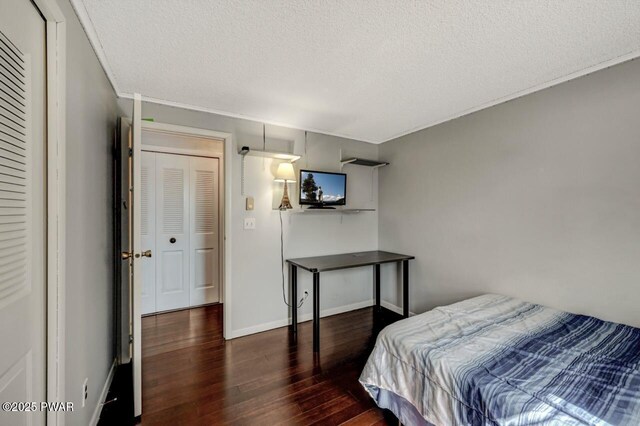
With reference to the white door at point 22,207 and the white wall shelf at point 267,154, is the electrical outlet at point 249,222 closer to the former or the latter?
the white wall shelf at point 267,154

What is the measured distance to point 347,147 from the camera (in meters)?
3.45

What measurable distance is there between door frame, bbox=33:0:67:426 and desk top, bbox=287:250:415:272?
169 centimetres

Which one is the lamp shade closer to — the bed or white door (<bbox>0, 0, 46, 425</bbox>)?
the bed

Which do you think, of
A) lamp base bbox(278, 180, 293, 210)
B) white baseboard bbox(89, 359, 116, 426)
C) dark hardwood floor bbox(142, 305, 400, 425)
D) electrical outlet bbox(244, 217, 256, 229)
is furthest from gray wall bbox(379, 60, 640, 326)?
white baseboard bbox(89, 359, 116, 426)

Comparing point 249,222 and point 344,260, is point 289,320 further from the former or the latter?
point 249,222

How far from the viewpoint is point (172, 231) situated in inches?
138

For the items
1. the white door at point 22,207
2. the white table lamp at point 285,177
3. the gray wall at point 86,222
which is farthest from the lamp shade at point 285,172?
the white door at point 22,207

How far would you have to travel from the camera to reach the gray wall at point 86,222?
1.23 m

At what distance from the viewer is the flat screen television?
3.03 meters

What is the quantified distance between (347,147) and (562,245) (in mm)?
2339

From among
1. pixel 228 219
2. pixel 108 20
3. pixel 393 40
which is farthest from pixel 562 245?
Answer: pixel 108 20

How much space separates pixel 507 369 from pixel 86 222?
2290 mm

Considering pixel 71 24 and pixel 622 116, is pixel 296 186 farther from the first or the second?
pixel 622 116

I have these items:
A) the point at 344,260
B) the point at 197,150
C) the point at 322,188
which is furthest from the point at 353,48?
the point at 197,150
